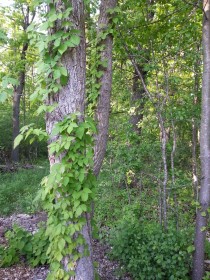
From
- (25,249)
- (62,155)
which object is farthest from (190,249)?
(25,249)

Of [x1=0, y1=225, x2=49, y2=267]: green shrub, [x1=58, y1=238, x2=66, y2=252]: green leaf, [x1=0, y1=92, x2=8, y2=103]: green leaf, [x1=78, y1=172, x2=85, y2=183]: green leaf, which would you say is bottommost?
[x1=0, y1=225, x2=49, y2=267]: green shrub

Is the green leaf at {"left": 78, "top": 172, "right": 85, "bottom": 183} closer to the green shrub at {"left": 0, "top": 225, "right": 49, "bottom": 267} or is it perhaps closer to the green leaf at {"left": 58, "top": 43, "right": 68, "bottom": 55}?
the green leaf at {"left": 58, "top": 43, "right": 68, "bottom": 55}

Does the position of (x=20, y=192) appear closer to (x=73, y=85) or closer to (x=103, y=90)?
(x=103, y=90)

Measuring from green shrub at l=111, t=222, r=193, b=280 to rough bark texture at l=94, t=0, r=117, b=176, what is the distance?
1.01m

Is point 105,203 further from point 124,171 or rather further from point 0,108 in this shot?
point 0,108

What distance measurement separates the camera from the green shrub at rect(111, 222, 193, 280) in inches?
132

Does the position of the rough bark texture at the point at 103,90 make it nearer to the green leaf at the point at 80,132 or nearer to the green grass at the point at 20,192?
the green leaf at the point at 80,132

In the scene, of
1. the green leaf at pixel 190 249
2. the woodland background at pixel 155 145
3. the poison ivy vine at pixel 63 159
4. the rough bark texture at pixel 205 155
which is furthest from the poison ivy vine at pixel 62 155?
the rough bark texture at pixel 205 155

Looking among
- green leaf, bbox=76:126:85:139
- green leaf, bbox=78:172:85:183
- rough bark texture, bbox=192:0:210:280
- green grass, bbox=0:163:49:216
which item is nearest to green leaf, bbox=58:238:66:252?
green leaf, bbox=78:172:85:183

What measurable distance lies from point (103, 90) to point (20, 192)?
18.0ft

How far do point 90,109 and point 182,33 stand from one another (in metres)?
1.81

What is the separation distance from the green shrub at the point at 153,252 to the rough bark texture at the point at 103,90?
1009 millimetres

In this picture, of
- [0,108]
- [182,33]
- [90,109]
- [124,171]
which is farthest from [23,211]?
[0,108]

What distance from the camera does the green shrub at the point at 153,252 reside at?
11.0 feet
